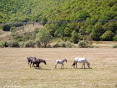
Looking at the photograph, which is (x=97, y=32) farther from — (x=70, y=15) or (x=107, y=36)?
(x=70, y=15)

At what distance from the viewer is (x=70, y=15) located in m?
98.8

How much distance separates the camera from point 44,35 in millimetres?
65188

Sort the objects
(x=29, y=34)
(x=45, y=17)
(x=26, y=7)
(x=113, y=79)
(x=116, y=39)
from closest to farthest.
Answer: (x=113, y=79) → (x=116, y=39) → (x=29, y=34) → (x=45, y=17) → (x=26, y=7)

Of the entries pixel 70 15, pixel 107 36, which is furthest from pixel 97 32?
pixel 70 15

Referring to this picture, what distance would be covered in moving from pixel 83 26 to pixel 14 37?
28.5 meters

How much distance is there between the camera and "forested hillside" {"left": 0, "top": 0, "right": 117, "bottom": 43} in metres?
79.2

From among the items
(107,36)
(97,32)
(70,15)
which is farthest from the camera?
(70,15)

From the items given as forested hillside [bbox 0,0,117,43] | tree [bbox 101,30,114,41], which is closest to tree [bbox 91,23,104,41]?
forested hillside [bbox 0,0,117,43]

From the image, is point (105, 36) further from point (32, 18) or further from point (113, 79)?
point (113, 79)

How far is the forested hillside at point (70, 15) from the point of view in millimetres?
79213

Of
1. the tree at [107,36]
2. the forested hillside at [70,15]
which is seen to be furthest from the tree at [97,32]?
the tree at [107,36]

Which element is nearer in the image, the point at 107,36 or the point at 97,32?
the point at 107,36

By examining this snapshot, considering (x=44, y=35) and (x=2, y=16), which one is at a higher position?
(x=2, y=16)

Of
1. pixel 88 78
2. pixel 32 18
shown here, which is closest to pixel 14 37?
pixel 32 18
